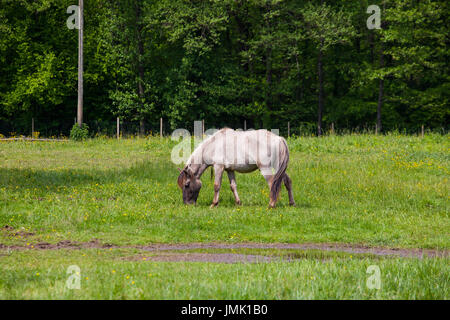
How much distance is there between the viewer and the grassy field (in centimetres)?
715

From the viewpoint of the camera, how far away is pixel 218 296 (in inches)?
260

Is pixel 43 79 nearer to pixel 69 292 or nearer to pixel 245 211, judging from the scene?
pixel 245 211

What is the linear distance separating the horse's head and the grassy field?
44cm

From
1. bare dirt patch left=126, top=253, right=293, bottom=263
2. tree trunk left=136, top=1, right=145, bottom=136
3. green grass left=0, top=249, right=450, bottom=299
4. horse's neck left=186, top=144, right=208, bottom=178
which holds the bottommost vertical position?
bare dirt patch left=126, top=253, right=293, bottom=263

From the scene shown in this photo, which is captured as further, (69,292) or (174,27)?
(174,27)

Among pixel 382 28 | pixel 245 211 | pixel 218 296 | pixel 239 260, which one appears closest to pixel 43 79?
pixel 382 28

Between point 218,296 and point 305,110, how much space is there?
40.9m

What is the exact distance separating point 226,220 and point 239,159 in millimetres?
2752

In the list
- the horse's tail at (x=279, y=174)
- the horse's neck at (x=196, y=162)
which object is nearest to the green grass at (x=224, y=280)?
the horse's tail at (x=279, y=174)

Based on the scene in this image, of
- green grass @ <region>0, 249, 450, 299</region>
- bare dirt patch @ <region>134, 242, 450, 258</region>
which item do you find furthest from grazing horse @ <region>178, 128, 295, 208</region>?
green grass @ <region>0, 249, 450, 299</region>

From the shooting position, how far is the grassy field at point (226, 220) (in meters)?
7.15

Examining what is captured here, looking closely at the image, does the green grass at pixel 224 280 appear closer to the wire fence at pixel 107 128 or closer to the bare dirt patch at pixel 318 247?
the bare dirt patch at pixel 318 247

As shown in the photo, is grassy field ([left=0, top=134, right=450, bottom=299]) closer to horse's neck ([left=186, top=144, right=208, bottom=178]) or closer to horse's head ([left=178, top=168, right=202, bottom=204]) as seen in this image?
horse's head ([left=178, top=168, right=202, bottom=204])

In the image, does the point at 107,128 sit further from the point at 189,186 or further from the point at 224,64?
the point at 189,186
